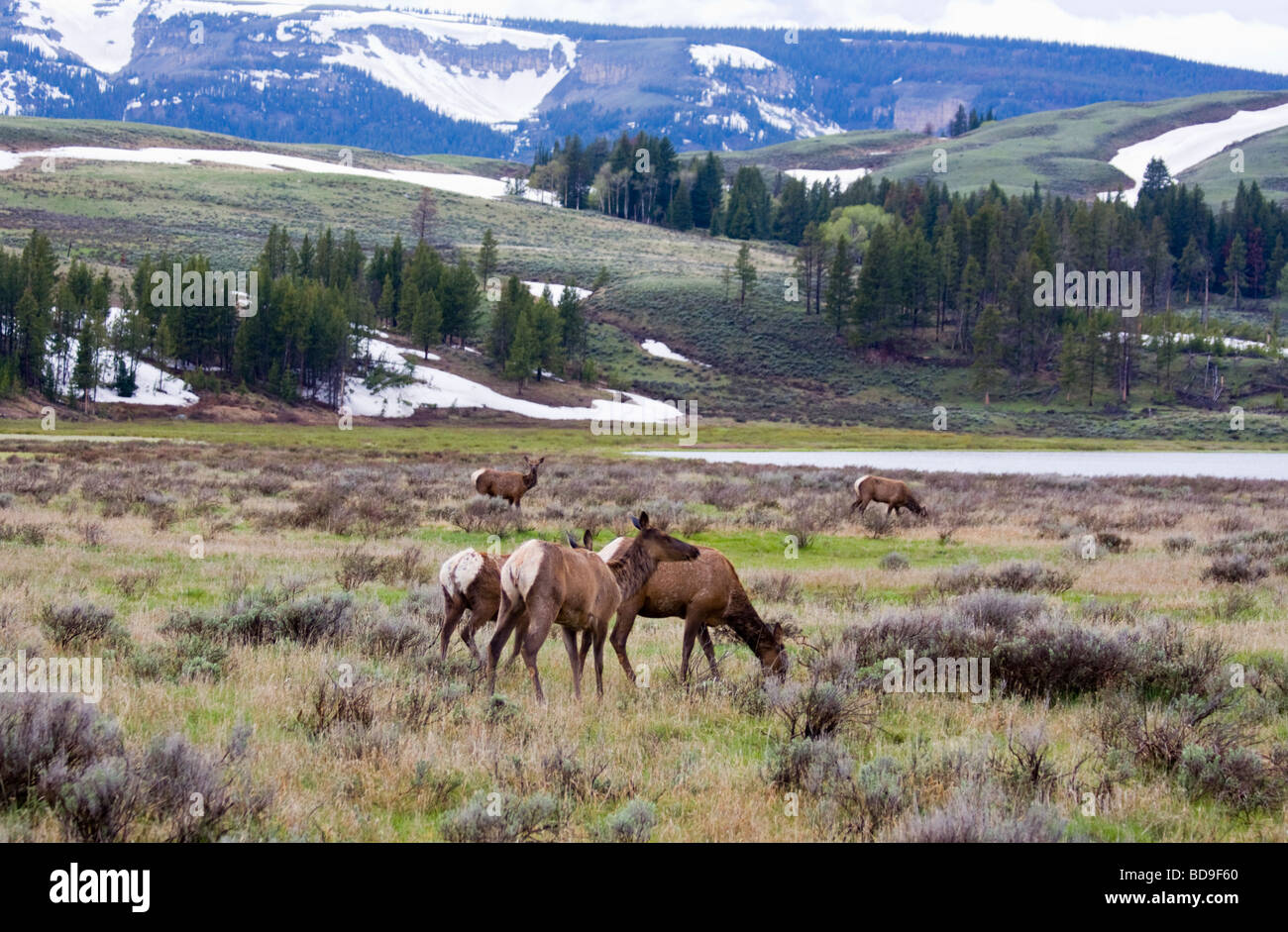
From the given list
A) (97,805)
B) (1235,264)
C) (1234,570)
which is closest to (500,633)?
(97,805)

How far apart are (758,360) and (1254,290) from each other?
239 feet

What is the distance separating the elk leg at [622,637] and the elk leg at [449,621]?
1.23m

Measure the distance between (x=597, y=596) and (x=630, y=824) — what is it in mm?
3177

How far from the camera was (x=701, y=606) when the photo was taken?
377 inches

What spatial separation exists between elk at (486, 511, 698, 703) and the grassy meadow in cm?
38

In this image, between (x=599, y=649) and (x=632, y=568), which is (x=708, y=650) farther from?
(x=599, y=649)

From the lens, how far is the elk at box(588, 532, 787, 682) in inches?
371

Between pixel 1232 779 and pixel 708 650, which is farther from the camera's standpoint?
pixel 708 650

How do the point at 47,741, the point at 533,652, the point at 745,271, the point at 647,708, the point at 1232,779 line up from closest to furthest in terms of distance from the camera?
the point at 47,741 → the point at 1232,779 → the point at 533,652 → the point at 647,708 → the point at 745,271

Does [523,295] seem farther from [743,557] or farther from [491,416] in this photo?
[743,557]

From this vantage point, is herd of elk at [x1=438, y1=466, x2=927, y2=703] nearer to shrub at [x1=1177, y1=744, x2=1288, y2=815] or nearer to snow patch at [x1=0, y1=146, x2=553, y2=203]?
shrub at [x1=1177, y1=744, x2=1288, y2=815]

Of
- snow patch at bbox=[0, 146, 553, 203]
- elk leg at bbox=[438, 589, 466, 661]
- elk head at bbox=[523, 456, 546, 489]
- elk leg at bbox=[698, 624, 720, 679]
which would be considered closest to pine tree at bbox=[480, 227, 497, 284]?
snow patch at bbox=[0, 146, 553, 203]
